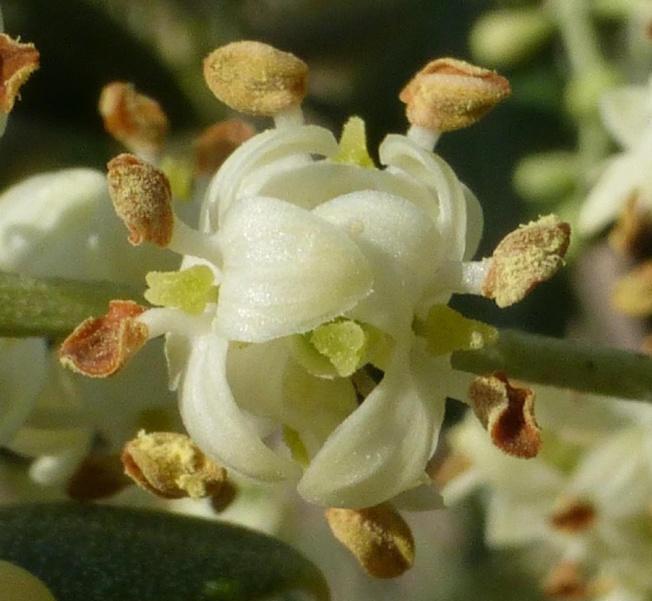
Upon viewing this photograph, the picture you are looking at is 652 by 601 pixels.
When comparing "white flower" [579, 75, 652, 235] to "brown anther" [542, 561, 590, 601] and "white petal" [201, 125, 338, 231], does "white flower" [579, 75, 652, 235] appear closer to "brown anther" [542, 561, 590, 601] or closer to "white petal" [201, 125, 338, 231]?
"brown anther" [542, 561, 590, 601]

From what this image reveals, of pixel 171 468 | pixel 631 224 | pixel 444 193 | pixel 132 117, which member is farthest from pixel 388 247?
pixel 631 224

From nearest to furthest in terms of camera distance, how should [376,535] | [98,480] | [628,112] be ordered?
1. [376,535]
2. [98,480]
3. [628,112]

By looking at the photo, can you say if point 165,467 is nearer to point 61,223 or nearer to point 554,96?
Answer: point 61,223

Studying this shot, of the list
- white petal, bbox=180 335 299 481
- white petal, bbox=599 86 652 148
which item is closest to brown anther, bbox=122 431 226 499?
white petal, bbox=180 335 299 481

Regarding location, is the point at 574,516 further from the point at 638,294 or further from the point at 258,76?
the point at 258,76

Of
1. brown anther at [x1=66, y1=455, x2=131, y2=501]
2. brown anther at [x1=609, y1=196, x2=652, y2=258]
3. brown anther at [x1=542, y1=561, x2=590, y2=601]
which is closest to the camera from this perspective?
brown anther at [x1=66, y1=455, x2=131, y2=501]

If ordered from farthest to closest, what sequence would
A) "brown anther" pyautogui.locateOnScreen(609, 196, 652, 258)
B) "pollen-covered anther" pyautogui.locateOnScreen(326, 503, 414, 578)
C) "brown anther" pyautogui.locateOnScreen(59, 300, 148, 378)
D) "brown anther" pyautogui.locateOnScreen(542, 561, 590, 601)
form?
1. "brown anther" pyautogui.locateOnScreen(542, 561, 590, 601)
2. "brown anther" pyautogui.locateOnScreen(609, 196, 652, 258)
3. "pollen-covered anther" pyautogui.locateOnScreen(326, 503, 414, 578)
4. "brown anther" pyautogui.locateOnScreen(59, 300, 148, 378)
